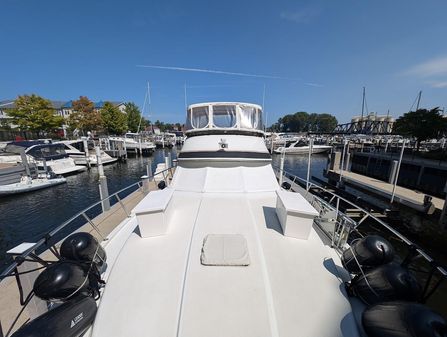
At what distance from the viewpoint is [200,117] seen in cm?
589

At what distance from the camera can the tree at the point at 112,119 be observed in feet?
146

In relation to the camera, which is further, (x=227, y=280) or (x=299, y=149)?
(x=299, y=149)

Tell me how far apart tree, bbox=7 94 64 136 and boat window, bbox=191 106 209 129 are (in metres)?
39.8

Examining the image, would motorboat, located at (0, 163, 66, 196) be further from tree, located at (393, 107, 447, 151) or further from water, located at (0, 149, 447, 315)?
tree, located at (393, 107, 447, 151)

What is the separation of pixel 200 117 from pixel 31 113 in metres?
41.0

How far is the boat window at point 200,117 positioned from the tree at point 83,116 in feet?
160

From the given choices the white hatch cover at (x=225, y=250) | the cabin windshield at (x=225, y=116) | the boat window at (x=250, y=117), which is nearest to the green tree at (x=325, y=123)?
the boat window at (x=250, y=117)

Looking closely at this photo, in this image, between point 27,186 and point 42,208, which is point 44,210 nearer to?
point 42,208

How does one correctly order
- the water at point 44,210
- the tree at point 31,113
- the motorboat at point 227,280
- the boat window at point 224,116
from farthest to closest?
the tree at point 31,113, the water at point 44,210, the boat window at point 224,116, the motorboat at point 227,280

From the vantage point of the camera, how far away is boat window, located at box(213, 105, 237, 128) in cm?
570

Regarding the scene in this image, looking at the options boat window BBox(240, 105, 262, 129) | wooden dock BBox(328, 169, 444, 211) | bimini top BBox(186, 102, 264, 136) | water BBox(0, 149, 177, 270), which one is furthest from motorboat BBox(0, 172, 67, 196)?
wooden dock BBox(328, 169, 444, 211)

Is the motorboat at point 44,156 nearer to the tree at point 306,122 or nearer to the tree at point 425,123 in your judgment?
the tree at point 425,123

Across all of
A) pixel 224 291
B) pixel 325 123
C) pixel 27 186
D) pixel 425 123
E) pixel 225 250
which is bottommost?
pixel 27 186

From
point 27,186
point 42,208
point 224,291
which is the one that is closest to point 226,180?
point 224,291
